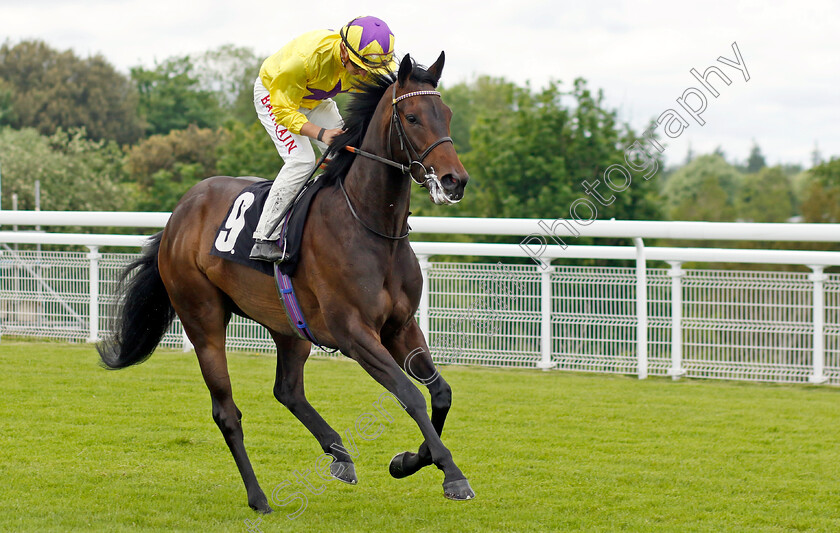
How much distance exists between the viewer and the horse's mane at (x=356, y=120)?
160 inches

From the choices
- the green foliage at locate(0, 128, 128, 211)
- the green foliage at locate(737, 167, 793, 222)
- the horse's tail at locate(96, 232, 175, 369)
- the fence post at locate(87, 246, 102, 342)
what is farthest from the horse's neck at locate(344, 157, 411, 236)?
the green foliage at locate(737, 167, 793, 222)

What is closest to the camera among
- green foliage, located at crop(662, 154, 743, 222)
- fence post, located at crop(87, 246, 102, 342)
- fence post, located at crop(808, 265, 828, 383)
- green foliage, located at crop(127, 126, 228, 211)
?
fence post, located at crop(808, 265, 828, 383)

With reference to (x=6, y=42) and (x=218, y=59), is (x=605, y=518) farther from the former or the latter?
(x=218, y=59)

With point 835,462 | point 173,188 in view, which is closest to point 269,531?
point 835,462

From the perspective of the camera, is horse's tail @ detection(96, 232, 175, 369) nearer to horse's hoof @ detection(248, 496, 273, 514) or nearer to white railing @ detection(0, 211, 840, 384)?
horse's hoof @ detection(248, 496, 273, 514)

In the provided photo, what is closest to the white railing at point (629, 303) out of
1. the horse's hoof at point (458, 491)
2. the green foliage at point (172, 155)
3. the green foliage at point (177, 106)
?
the horse's hoof at point (458, 491)

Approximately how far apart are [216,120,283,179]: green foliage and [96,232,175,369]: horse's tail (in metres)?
23.1

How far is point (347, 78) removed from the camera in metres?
4.36

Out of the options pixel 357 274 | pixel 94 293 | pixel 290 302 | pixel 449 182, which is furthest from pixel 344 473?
pixel 94 293

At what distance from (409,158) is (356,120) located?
49 centimetres

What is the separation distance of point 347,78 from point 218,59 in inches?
2196

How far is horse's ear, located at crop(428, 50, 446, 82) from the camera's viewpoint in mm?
3838

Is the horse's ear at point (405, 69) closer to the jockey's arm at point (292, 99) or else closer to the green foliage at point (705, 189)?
the jockey's arm at point (292, 99)

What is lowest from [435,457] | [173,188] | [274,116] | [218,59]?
[435,457]
